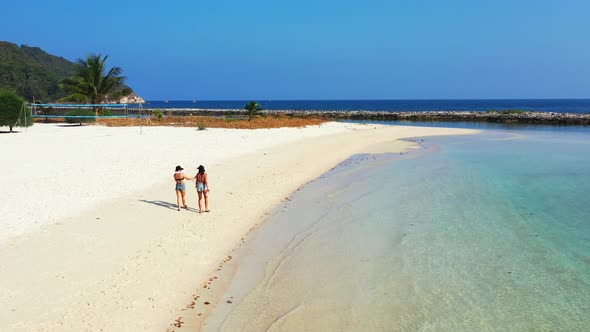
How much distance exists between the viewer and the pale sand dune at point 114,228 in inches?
221

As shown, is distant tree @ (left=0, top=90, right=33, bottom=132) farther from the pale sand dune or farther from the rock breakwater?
the rock breakwater

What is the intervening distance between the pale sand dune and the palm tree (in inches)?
936

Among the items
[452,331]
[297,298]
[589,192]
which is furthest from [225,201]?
[589,192]

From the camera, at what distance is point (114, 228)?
853 cm

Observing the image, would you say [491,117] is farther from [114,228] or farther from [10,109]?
[114,228]

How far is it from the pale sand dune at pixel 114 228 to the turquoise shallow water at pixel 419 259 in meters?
0.82

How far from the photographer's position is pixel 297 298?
6570mm

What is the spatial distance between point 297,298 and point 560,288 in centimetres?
410

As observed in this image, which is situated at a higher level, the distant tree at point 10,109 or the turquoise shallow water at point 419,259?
the distant tree at point 10,109

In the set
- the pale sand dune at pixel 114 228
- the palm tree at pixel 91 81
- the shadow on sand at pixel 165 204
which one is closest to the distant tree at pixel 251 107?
the palm tree at pixel 91 81

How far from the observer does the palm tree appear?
41250mm

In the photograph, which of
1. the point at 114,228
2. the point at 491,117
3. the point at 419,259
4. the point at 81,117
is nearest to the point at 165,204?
the point at 114,228

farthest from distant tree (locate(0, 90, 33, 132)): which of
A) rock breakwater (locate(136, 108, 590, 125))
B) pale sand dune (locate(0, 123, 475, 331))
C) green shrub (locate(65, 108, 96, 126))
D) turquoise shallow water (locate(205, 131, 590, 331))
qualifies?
rock breakwater (locate(136, 108, 590, 125))

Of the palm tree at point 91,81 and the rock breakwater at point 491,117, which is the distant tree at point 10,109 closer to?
the palm tree at point 91,81
